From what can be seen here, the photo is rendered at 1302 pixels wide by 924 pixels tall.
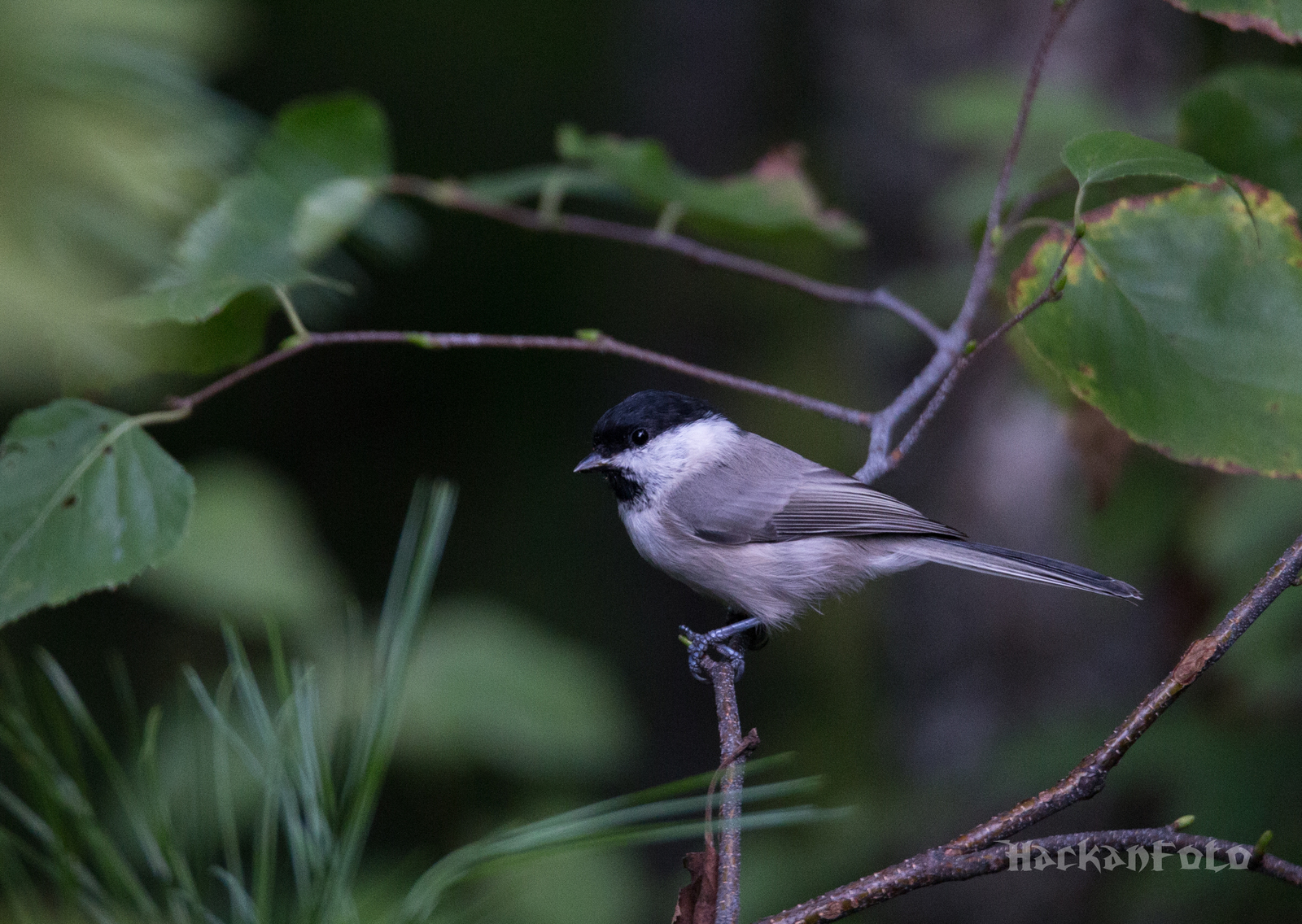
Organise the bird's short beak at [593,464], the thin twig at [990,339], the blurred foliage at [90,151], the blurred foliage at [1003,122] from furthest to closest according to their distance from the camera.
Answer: the blurred foliage at [1003,122] < the bird's short beak at [593,464] < the blurred foliage at [90,151] < the thin twig at [990,339]

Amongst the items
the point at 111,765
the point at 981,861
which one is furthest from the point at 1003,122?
the point at 111,765

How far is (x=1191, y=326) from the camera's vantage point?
112 cm

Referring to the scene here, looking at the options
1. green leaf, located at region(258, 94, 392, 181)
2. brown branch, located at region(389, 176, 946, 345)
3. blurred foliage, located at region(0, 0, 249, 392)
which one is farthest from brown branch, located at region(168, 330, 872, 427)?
green leaf, located at region(258, 94, 392, 181)

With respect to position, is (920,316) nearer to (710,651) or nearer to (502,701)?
(710,651)

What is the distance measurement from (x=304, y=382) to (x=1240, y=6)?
161 inches

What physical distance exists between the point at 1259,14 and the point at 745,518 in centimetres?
105

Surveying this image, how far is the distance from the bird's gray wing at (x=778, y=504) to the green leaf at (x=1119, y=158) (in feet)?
2.52

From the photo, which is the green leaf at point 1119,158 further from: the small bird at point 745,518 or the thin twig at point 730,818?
the small bird at point 745,518

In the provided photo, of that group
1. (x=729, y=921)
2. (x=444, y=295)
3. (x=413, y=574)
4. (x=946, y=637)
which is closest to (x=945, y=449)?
(x=946, y=637)

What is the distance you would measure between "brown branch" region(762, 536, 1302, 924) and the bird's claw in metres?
0.59

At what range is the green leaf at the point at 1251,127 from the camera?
4.35ft

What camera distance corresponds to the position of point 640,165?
1542 mm

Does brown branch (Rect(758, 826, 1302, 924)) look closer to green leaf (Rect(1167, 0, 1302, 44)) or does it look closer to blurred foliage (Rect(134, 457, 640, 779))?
green leaf (Rect(1167, 0, 1302, 44))

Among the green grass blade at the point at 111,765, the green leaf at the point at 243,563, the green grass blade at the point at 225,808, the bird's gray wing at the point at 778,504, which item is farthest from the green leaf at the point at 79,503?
the green leaf at the point at 243,563
